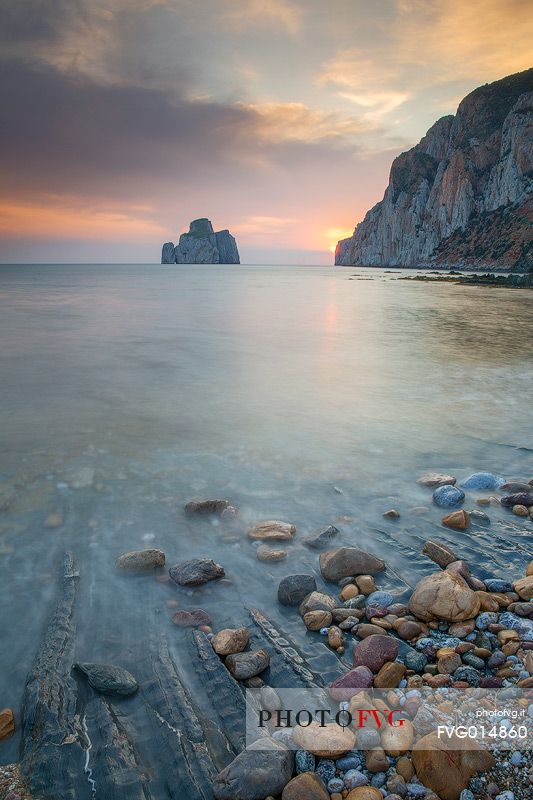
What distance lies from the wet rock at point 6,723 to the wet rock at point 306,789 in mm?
1908

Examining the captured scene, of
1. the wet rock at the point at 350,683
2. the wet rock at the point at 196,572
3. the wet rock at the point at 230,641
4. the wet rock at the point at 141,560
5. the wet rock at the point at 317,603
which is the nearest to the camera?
the wet rock at the point at 350,683

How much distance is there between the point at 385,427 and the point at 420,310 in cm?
2996

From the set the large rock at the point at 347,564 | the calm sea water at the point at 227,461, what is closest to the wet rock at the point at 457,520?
the calm sea water at the point at 227,461

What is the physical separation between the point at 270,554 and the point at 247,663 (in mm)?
1619

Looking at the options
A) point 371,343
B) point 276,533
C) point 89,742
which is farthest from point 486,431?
point 371,343

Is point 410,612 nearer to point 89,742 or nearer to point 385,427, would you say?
point 89,742

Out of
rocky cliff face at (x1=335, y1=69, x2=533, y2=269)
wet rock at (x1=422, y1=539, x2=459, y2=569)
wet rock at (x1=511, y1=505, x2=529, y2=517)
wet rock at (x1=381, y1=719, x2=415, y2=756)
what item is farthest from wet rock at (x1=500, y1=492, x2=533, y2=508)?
rocky cliff face at (x1=335, y1=69, x2=533, y2=269)

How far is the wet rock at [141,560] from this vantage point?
4.96 metres

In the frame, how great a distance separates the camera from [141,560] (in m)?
4.98

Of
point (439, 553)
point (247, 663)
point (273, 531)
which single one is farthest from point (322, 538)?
point (247, 663)

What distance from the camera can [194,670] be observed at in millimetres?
3676

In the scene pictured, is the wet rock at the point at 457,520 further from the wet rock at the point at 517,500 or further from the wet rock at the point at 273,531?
the wet rock at the point at 273,531

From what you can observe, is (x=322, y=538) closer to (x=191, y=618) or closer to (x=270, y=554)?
(x=270, y=554)

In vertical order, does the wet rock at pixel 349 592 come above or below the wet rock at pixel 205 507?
below
